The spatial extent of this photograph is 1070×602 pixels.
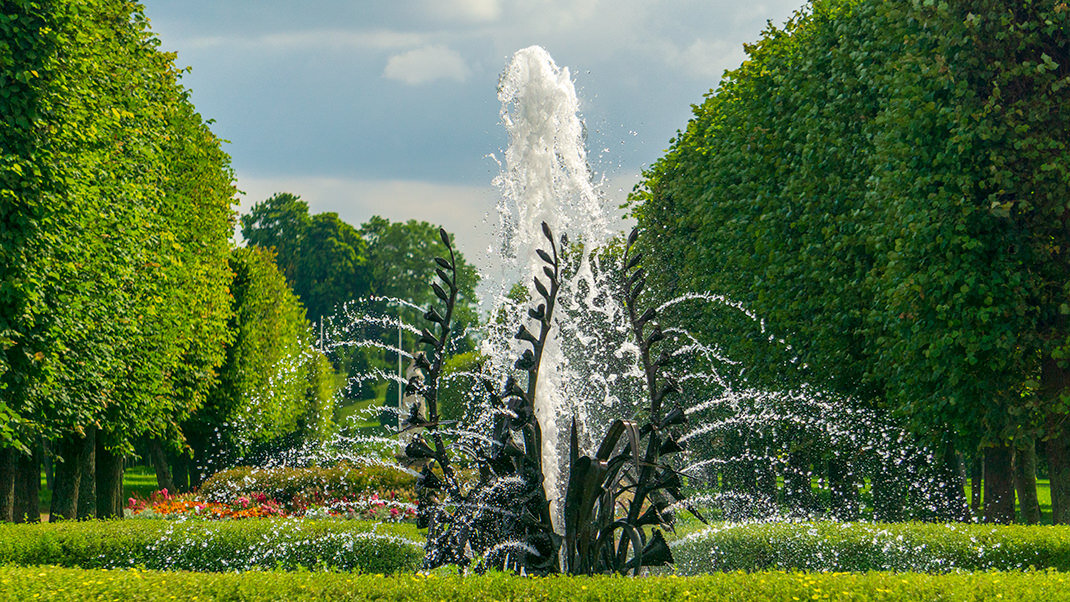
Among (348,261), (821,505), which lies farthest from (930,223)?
(348,261)

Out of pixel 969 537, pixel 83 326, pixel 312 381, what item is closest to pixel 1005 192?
pixel 969 537

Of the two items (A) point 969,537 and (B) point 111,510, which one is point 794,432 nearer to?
(A) point 969,537

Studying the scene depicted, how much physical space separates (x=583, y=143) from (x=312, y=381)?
3271 cm

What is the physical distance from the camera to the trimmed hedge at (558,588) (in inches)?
267

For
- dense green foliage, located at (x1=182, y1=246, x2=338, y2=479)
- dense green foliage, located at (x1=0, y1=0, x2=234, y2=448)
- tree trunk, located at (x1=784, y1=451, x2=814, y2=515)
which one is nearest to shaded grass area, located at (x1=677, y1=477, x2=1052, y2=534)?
tree trunk, located at (x1=784, y1=451, x2=814, y2=515)

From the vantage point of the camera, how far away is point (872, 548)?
10.2 meters

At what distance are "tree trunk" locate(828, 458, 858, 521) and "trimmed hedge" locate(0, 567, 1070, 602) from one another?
10734 millimetres

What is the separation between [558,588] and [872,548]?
Answer: 482cm

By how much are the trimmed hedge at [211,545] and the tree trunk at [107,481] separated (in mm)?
9958

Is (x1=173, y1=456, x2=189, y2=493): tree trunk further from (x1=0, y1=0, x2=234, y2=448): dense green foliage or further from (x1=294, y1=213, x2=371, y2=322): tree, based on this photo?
(x1=294, y1=213, x2=371, y2=322): tree

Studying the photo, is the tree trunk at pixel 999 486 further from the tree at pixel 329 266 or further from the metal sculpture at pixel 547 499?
the tree at pixel 329 266

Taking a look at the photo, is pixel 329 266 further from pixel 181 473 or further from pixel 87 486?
pixel 87 486

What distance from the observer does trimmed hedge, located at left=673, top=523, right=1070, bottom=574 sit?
31.9 ft

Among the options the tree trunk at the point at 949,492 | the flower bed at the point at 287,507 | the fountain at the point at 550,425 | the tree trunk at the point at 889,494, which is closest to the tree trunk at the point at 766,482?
the tree trunk at the point at 889,494
